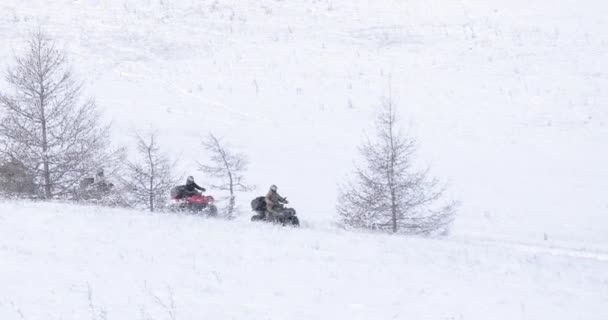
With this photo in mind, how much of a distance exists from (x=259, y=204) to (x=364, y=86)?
56.9 ft

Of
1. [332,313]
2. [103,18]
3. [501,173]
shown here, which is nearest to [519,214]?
[501,173]

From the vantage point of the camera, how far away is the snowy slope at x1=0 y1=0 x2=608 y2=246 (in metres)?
28.1

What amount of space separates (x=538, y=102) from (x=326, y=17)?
14.4 m

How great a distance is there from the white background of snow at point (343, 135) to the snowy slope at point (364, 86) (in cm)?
11

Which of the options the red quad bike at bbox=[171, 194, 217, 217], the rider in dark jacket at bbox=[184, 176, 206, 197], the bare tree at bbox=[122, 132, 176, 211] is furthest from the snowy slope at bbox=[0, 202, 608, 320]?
the bare tree at bbox=[122, 132, 176, 211]

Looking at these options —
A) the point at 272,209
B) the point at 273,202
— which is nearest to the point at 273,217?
the point at 272,209

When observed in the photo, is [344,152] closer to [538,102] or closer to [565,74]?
[538,102]

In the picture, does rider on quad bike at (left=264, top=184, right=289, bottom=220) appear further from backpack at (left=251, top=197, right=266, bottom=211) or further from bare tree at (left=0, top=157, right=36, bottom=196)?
bare tree at (left=0, top=157, right=36, bottom=196)

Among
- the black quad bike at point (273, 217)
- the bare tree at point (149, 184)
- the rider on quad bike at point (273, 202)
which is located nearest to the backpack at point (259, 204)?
the black quad bike at point (273, 217)

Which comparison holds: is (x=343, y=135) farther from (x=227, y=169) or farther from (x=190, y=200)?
(x=190, y=200)

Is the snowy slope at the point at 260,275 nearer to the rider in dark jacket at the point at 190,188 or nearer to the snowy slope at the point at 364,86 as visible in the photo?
the rider in dark jacket at the point at 190,188

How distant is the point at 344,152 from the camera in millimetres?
31047

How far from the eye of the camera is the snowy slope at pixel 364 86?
92.2 feet

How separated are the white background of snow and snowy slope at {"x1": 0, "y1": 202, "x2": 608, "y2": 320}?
49 millimetres
